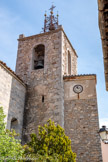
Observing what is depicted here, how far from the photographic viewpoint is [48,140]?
788 cm

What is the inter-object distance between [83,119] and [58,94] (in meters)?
1.77

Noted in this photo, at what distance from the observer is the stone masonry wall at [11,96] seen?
379 inches

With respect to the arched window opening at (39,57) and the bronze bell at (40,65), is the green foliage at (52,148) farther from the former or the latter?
the arched window opening at (39,57)

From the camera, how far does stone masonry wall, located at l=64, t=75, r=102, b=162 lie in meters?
9.91

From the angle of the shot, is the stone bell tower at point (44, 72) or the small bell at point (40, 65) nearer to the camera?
the stone bell tower at point (44, 72)

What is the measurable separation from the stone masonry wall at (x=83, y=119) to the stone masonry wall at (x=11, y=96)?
228cm

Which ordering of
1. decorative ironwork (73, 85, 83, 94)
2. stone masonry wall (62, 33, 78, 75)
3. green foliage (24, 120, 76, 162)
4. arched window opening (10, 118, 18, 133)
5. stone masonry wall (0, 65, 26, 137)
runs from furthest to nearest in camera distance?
stone masonry wall (62, 33, 78, 75), decorative ironwork (73, 85, 83, 94), arched window opening (10, 118, 18, 133), stone masonry wall (0, 65, 26, 137), green foliage (24, 120, 76, 162)

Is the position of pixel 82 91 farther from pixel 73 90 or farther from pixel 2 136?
pixel 2 136

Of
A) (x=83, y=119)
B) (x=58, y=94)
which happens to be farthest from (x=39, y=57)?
(x=83, y=119)

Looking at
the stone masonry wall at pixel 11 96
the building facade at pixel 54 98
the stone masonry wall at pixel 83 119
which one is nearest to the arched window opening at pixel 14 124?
the building facade at pixel 54 98

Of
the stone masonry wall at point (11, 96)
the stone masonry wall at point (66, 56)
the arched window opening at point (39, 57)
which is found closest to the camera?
the stone masonry wall at point (11, 96)

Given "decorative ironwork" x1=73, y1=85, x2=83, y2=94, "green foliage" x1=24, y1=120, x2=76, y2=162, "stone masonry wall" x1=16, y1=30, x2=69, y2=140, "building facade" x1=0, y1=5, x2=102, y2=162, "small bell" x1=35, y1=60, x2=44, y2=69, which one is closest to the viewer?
"green foliage" x1=24, y1=120, x2=76, y2=162

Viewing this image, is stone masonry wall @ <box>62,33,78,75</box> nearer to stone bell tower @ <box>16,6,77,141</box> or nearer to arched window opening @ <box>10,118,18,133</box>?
stone bell tower @ <box>16,6,77,141</box>

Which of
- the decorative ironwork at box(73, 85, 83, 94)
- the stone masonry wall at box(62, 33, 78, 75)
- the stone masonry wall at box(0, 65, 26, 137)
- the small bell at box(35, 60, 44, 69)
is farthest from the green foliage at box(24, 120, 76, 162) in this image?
the small bell at box(35, 60, 44, 69)
